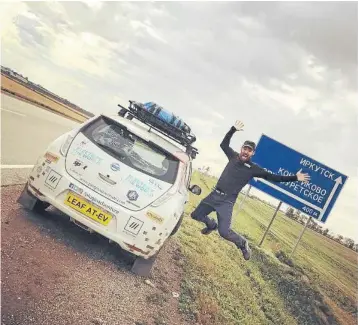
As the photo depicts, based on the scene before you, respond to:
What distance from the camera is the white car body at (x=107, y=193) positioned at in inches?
215

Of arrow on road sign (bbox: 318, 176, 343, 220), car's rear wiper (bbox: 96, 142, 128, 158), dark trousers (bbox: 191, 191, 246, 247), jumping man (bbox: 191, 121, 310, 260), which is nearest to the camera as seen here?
car's rear wiper (bbox: 96, 142, 128, 158)

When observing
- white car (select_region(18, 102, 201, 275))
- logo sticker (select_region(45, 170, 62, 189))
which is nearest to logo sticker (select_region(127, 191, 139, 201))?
white car (select_region(18, 102, 201, 275))

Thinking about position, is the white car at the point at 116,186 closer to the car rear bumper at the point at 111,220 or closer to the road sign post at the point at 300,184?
the car rear bumper at the point at 111,220

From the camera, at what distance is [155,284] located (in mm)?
6059

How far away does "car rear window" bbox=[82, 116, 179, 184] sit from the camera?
584cm

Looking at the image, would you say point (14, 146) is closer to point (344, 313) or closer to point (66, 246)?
point (66, 246)

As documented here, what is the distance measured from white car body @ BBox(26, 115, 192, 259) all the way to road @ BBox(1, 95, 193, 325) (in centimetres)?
42

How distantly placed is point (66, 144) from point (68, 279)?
6.08ft

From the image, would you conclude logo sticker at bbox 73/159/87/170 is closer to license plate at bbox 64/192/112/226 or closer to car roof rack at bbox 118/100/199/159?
license plate at bbox 64/192/112/226

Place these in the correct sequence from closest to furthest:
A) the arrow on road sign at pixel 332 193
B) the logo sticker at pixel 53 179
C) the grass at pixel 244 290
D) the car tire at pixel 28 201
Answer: the logo sticker at pixel 53 179 < the car tire at pixel 28 201 < the grass at pixel 244 290 < the arrow on road sign at pixel 332 193

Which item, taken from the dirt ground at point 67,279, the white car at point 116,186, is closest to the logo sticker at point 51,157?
the white car at point 116,186

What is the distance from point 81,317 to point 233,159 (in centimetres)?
422

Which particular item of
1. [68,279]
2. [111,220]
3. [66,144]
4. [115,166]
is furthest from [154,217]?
Answer: [66,144]

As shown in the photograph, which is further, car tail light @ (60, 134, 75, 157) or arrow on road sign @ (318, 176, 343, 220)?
arrow on road sign @ (318, 176, 343, 220)
